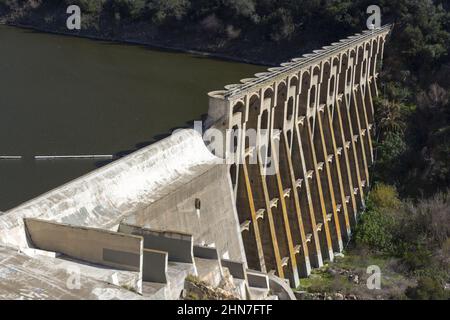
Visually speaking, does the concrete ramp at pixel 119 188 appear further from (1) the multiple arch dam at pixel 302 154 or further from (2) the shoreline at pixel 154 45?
(2) the shoreline at pixel 154 45

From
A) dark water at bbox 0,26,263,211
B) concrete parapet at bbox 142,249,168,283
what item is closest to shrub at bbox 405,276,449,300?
concrete parapet at bbox 142,249,168,283

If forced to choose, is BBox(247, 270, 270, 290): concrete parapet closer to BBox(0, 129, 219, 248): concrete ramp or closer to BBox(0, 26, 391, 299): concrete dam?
BBox(0, 26, 391, 299): concrete dam

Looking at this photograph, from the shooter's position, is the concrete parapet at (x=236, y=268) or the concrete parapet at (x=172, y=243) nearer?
the concrete parapet at (x=172, y=243)

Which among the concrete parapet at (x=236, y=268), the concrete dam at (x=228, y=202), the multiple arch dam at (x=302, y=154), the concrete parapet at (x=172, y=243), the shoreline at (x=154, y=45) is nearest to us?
the concrete dam at (x=228, y=202)

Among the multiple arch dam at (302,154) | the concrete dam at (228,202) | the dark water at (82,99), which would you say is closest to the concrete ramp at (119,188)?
the concrete dam at (228,202)

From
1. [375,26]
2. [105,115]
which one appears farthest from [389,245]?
[375,26]
